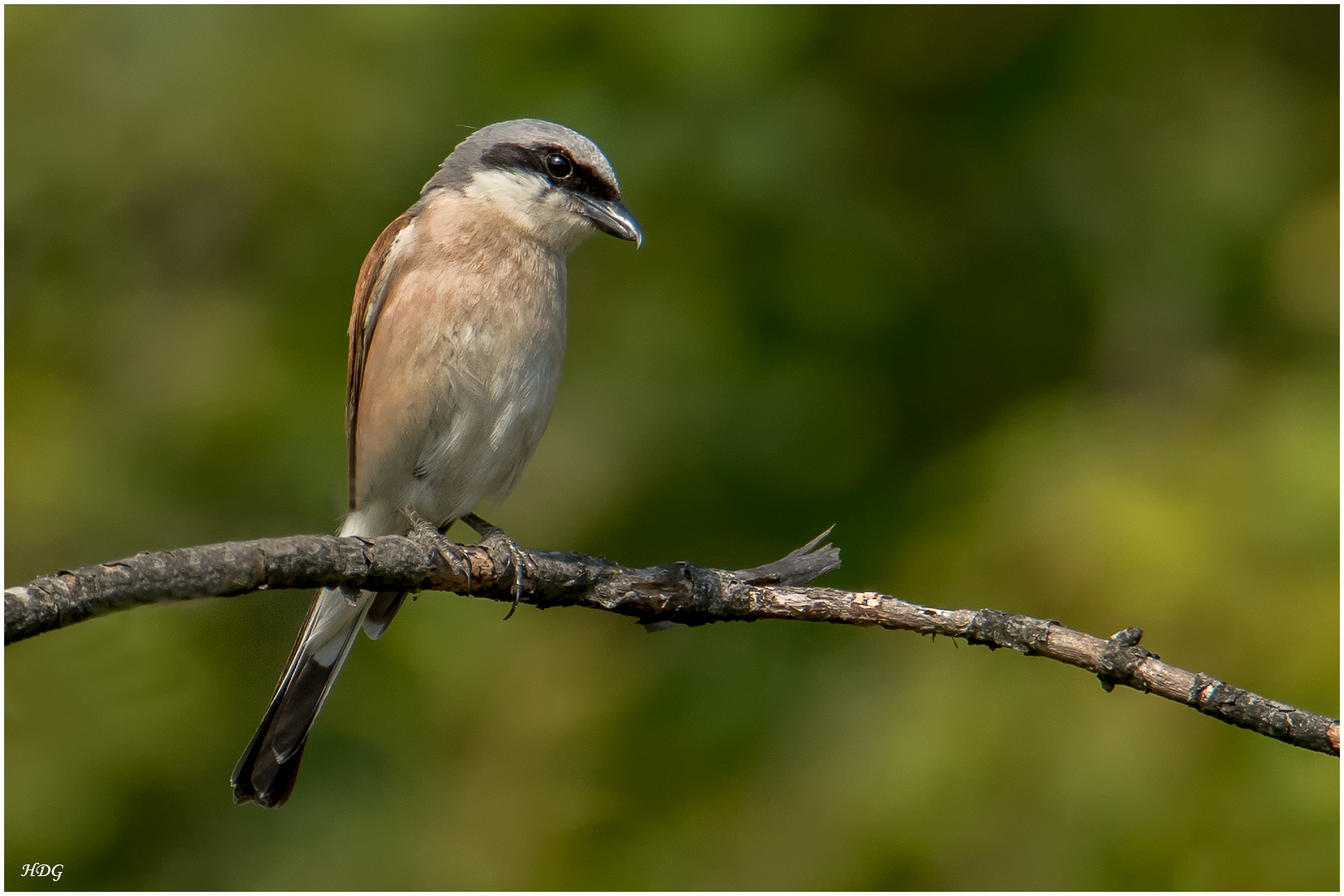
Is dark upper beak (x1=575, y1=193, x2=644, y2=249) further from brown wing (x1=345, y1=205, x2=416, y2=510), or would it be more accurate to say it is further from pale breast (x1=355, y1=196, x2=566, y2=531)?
brown wing (x1=345, y1=205, x2=416, y2=510)

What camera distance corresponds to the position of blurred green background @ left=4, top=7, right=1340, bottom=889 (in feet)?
14.2

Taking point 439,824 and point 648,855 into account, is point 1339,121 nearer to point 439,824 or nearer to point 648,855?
point 648,855

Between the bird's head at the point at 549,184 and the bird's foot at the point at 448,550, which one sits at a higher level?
the bird's head at the point at 549,184

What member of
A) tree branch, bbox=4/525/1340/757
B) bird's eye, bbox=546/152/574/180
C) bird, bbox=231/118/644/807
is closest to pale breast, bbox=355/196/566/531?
bird, bbox=231/118/644/807

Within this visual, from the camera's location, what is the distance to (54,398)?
210 inches

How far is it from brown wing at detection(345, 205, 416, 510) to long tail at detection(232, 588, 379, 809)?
1.43ft

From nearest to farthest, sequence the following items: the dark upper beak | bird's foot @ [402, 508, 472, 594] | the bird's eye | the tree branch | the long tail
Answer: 1. the tree branch
2. bird's foot @ [402, 508, 472, 594]
3. the long tail
4. the dark upper beak
5. the bird's eye

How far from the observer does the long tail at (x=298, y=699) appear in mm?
4109

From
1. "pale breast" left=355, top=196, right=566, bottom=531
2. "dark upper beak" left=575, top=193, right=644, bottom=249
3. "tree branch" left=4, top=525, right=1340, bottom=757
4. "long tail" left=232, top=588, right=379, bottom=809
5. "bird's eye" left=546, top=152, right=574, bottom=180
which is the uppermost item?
"bird's eye" left=546, top=152, right=574, bottom=180

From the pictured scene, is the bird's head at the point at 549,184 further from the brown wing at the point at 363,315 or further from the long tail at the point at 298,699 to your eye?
the long tail at the point at 298,699

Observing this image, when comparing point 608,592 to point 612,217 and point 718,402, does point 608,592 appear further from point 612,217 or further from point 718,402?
point 718,402

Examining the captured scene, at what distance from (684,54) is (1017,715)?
10.0 ft

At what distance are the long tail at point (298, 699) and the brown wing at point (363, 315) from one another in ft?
1.43

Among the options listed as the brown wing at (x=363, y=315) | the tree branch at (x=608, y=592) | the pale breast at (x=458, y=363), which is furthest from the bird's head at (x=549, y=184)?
the tree branch at (x=608, y=592)
